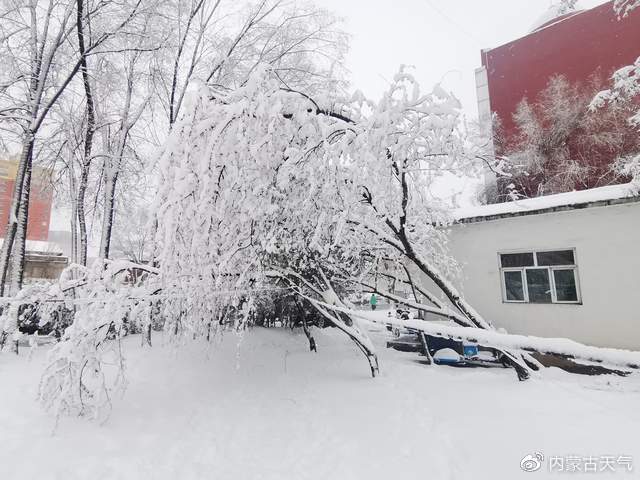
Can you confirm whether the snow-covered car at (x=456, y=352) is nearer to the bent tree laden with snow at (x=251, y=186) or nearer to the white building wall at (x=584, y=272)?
the white building wall at (x=584, y=272)

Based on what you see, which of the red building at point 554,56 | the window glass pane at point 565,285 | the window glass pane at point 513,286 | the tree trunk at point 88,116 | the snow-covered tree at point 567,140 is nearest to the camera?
the tree trunk at point 88,116

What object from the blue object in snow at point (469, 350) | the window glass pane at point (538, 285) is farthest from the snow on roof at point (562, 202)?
the blue object in snow at point (469, 350)

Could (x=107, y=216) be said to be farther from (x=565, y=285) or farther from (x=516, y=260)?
(x=565, y=285)

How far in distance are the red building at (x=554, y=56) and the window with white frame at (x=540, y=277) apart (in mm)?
16731

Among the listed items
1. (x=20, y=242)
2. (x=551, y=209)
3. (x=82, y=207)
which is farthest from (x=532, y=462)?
(x=82, y=207)

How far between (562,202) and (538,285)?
7.14 ft

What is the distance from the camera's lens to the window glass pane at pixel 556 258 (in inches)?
322

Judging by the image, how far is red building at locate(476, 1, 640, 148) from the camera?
18266 millimetres

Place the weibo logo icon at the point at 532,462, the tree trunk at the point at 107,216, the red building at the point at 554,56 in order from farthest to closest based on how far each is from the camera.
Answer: the red building at the point at 554,56, the tree trunk at the point at 107,216, the weibo logo icon at the point at 532,462

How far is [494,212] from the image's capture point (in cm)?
912

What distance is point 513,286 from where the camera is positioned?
9.05m

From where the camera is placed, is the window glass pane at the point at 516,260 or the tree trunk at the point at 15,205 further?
the window glass pane at the point at 516,260

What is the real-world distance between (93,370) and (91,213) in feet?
37.5

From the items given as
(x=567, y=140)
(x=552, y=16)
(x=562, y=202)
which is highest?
(x=552, y=16)
